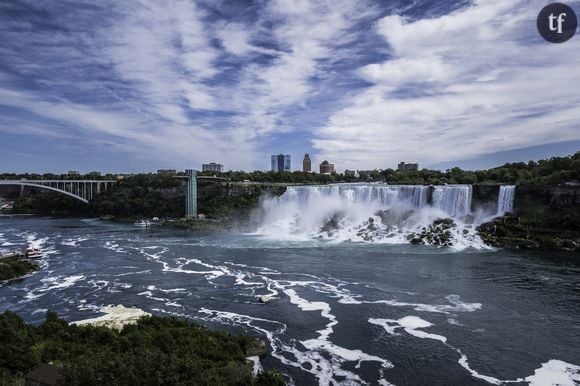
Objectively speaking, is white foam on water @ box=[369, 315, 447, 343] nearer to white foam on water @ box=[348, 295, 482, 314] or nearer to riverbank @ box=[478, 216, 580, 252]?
white foam on water @ box=[348, 295, 482, 314]

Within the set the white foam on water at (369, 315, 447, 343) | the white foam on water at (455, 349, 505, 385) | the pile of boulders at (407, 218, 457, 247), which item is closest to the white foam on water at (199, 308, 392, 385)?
the white foam on water at (455, 349, 505, 385)

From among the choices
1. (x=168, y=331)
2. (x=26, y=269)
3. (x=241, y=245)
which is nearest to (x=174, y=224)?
(x=241, y=245)

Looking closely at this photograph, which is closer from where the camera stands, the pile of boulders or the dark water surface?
the dark water surface

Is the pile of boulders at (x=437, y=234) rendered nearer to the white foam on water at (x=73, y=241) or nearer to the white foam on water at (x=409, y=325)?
the white foam on water at (x=409, y=325)

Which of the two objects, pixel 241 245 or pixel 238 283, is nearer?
pixel 238 283

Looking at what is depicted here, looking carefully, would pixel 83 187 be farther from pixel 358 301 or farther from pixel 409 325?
pixel 409 325

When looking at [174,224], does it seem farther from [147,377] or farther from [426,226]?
[147,377]

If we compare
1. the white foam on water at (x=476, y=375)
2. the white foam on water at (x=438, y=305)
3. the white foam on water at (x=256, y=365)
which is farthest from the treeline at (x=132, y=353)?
the white foam on water at (x=438, y=305)
